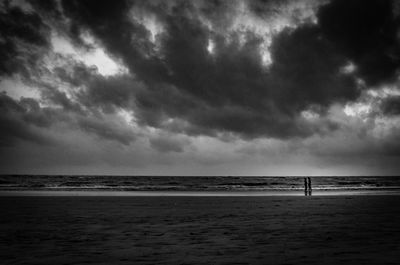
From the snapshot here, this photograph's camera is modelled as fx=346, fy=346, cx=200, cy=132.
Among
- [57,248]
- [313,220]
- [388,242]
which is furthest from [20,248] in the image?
[313,220]

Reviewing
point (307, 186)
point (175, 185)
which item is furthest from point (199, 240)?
point (175, 185)

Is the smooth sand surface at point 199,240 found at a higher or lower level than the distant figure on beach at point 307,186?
lower

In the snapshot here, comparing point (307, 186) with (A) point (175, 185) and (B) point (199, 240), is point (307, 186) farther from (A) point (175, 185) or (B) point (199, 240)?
(A) point (175, 185)

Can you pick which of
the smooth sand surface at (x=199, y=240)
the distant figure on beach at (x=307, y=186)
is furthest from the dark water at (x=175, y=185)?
the smooth sand surface at (x=199, y=240)

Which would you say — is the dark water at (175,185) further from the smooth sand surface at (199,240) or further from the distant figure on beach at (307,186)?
the smooth sand surface at (199,240)

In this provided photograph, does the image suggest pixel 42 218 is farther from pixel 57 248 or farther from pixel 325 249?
pixel 325 249

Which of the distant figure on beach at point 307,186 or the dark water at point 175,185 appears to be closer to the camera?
the distant figure on beach at point 307,186

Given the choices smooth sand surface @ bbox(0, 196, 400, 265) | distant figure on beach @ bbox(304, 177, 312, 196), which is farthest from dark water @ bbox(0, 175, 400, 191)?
smooth sand surface @ bbox(0, 196, 400, 265)

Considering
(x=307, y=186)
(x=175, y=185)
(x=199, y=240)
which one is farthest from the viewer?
(x=175, y=185)

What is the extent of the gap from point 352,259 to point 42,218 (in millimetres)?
15654

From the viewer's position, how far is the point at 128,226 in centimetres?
1580

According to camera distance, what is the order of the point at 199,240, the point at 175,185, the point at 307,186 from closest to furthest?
the point at 199,240 < the point at 307,186 < the point at 175,185

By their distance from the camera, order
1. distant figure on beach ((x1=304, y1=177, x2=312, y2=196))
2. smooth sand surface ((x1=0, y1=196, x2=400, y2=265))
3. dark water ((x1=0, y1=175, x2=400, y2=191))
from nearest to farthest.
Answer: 1. smooth sand surface ((x1=0, y1=196, x2=400, y2=265))
2. distant figure on beach ((x1=304, y1=177, x2=312, y2=196))
3. dark water ((x1=0, y1=175, x2=400, y2=191))

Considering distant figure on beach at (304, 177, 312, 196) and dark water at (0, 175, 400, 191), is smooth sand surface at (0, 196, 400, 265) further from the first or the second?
dark water at (0, 175, 400, 191)
